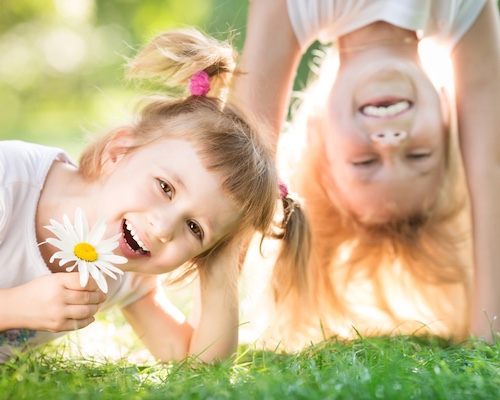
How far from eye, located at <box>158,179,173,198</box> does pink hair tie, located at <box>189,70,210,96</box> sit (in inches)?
16.0

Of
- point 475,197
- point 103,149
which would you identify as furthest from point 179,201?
point 475,197

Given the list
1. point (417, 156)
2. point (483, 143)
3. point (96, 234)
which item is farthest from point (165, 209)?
point (483, 143)

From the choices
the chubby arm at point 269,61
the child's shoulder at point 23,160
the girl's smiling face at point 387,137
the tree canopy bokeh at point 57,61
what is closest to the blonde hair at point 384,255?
the girl's smiling face at point 387,137

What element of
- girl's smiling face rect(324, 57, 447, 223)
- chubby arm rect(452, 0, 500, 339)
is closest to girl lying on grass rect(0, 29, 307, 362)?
girl's smiling face rect(324, 57, 447, 223)

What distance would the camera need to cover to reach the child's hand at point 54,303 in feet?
6.62

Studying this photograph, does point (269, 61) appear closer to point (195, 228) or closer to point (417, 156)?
point (417, 156)

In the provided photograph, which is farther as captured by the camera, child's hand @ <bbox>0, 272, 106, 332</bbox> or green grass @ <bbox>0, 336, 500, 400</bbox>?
child's hand @ <bbox>0, 272, 106, 332</bbox>

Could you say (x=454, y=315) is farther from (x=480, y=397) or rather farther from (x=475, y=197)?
(x=480, y=397)

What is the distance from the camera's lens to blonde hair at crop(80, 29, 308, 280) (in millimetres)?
2281

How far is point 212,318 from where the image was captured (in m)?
2.60

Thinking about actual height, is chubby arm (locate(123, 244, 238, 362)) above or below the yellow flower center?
below

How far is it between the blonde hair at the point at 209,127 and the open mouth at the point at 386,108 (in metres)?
0.50

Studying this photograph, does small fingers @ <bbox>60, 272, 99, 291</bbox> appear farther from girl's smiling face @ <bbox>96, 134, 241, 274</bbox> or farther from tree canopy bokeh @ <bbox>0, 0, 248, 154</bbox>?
tree canopy bokeh @ <bbox>0, 0, 248, 154</bbox>

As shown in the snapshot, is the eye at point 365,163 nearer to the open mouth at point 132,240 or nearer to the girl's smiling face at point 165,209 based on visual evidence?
the girl's smiling face at point 165,209
